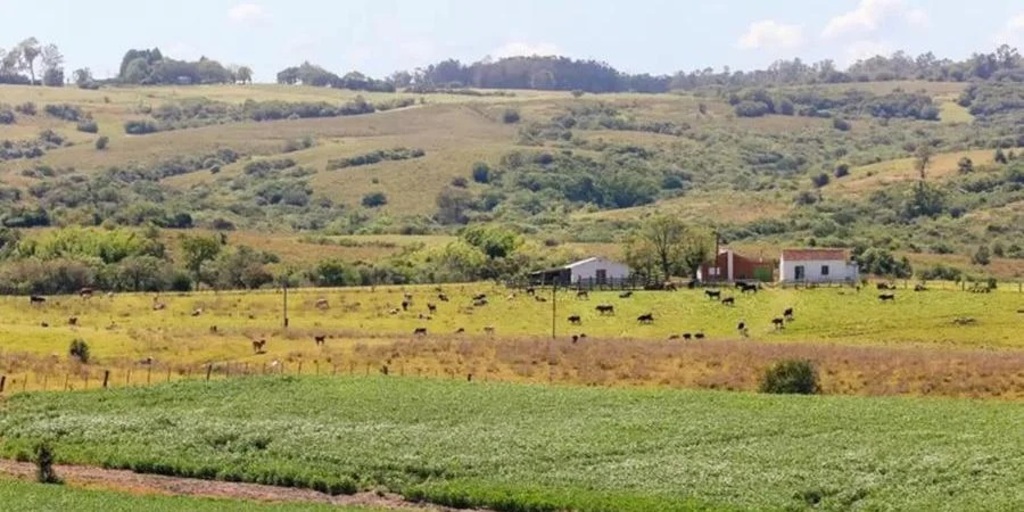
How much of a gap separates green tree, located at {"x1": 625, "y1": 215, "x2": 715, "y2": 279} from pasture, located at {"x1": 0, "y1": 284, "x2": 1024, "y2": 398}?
15.0 metres

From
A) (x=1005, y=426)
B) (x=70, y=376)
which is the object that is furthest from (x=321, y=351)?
(x=1005, y=426)

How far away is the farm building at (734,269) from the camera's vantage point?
113 m

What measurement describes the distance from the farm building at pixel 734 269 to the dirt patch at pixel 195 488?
7399 cm

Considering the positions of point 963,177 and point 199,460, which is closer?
point 199,460

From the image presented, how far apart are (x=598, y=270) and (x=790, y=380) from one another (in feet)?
176

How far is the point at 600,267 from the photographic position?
11288cm

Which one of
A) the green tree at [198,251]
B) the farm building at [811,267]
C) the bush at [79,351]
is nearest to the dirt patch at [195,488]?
the bush at [79,351]

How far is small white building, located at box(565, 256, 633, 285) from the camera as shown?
112 meters

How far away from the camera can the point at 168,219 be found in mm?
155250

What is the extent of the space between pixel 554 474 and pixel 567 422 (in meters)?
7.86

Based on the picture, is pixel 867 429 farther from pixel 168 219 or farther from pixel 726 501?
pixel 168 219

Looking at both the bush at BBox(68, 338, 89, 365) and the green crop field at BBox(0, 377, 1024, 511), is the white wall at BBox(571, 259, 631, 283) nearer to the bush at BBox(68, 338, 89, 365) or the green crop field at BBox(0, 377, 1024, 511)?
the bush at BBox(68, 338, 89, 365)

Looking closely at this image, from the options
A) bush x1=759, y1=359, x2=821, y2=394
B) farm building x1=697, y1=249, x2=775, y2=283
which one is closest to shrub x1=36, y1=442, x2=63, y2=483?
bush x1=759, y1=359, x2=821, y2=394

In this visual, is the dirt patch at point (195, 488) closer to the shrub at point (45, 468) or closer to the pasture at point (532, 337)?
the shrub at point (45, 468)
